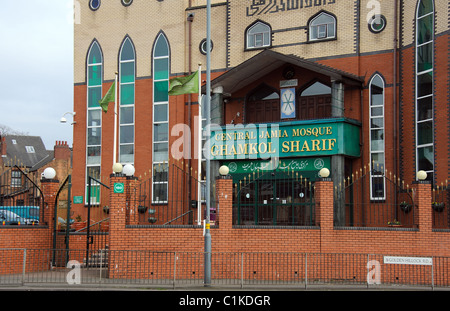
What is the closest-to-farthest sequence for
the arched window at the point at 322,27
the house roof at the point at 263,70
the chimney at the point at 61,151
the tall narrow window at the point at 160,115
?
the house roof at the point at 263,70 → the arched window at the point at 322,27 → the tall narrow window at the point at 160,115 → the chimney at the point at 61,151

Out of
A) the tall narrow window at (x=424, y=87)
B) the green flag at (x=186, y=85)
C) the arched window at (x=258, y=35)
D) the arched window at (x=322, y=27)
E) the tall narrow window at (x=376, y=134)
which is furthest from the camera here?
the arched window at (x=258, y=35)

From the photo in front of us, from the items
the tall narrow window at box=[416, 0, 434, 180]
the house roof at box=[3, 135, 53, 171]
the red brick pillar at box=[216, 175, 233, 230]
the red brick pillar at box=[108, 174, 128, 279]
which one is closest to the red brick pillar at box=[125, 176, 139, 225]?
the red brick pillar at box=[108, 174, 128, 279]

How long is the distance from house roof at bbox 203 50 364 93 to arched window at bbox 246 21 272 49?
1.76m

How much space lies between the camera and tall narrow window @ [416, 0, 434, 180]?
915 inches

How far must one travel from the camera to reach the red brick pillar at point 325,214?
1920 centimetres

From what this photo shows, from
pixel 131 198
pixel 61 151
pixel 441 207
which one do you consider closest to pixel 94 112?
pixel 131 198

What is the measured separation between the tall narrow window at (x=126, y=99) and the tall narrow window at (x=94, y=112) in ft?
4.17

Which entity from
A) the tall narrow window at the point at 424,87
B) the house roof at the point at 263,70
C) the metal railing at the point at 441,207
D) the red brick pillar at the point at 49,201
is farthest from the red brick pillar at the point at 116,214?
the tall narrow window at the point at 424,87

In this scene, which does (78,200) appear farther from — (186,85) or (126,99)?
(186,85)

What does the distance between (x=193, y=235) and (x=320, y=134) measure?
7.24m

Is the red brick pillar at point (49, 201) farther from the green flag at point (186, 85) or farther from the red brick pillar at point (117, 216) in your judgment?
the green flag at point (186, 85)

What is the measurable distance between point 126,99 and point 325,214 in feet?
48.4

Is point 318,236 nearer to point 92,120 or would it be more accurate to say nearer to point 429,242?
point 429,242

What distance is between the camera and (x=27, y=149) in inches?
2756
